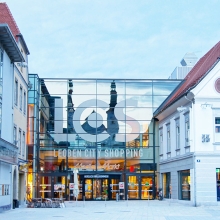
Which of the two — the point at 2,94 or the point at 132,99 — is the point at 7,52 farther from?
the point at 132,99

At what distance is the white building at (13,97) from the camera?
97.2 feet

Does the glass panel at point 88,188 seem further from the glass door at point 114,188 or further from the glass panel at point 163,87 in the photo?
the glass panel at point 163,87

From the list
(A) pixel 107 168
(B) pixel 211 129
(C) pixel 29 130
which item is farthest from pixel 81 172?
(B) pixel 211 129

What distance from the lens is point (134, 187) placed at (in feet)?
150

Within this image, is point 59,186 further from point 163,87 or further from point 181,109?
point 181,109

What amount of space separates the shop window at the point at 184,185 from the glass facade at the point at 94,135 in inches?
299

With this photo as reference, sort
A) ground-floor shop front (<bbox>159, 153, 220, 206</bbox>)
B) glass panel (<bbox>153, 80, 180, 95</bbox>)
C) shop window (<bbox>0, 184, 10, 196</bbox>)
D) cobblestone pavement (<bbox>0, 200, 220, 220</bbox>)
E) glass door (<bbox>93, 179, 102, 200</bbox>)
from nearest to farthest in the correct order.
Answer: cobblestone pavement (<bbox>0, 200, 220, 220</bbox>) < shop window (<bbox>0, 184, 10, 196</bbox>) < ground-floor shop front (<bbox>159, 153, 220, 206</bbox>) < glass door (<bbox>93, 179, 102, 200</bbox>) < glass panel (<bbox>153, 80, 180, 95</bbox>)

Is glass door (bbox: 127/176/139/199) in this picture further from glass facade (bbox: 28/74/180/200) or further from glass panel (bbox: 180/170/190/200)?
glass panel (bbox: 180/170/190/200)

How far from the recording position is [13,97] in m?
33.1

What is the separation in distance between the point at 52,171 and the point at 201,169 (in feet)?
52.0

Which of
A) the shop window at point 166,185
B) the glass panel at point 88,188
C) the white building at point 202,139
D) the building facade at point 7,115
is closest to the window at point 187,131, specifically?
the white building at point 202,139

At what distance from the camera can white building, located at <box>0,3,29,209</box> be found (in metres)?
29.6

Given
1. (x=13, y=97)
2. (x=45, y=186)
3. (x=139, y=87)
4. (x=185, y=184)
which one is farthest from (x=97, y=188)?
(x=13, y=97)

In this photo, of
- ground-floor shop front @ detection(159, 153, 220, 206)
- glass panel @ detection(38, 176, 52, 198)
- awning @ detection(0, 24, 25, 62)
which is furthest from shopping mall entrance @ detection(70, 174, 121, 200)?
awning @ detection(0, 24, 25, 62)
